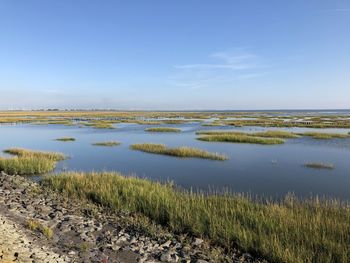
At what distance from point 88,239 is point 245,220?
5453 mm

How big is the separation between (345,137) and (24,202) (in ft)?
138

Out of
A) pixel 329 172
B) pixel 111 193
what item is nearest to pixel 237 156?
pixel 329 172

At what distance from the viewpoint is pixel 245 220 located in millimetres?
11156

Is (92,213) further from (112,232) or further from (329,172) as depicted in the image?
(329,172)

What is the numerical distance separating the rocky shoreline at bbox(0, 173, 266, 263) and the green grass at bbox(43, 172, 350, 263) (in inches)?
23.9

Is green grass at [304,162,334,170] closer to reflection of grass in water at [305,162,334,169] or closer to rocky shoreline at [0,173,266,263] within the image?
reflection of grass in water at [305,162,334,169]

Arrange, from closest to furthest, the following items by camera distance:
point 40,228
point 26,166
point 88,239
→ 1. point 88,239
2. point 40,228
3. point 26,166

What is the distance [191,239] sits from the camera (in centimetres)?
1005

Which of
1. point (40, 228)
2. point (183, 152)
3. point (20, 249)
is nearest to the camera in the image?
point (20, 249)

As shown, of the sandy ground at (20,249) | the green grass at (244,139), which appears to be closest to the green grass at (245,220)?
the sandy ground at (20,249)

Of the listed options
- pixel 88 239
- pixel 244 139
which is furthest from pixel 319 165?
pixel 88 239

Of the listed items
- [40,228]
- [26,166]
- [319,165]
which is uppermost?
[40,228]

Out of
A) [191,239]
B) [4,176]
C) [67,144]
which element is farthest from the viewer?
[67,144]

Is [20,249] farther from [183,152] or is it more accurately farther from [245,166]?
[183,152]
